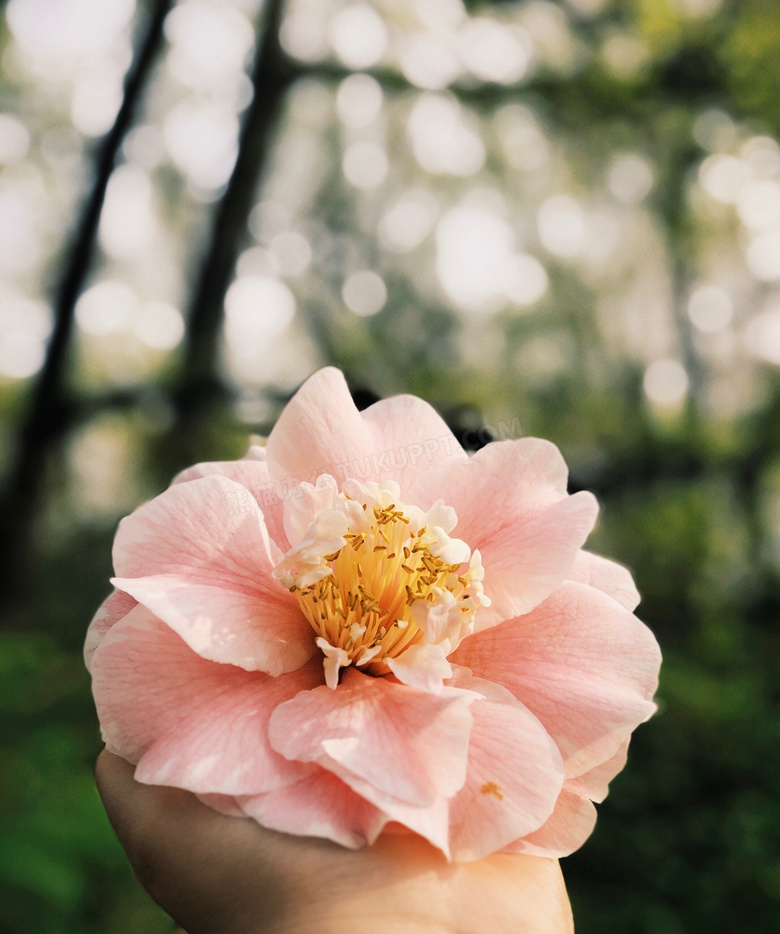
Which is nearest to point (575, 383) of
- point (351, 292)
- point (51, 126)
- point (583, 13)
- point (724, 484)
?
point (724, 484)

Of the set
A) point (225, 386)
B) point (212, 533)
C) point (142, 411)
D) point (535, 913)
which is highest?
point (212, 533)

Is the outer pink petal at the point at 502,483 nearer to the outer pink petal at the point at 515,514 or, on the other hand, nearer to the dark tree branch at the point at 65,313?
the outer pink petal at the point at 515,514

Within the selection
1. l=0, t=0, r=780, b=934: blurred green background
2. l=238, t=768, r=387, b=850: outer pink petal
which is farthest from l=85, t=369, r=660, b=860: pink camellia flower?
l=0, t=0, r=780, b=934: blurred green background

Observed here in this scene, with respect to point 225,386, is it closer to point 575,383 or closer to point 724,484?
point 575,383

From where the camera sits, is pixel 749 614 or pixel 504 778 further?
pixel 749 614

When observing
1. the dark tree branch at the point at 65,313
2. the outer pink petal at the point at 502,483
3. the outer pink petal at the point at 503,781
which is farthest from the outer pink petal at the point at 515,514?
the dark tree branch at the point at 65,313

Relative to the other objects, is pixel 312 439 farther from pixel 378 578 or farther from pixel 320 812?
pixel 320 812
